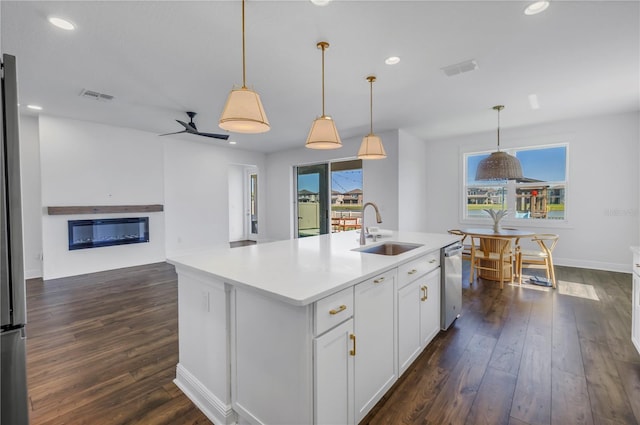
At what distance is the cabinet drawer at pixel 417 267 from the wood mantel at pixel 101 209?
544cm

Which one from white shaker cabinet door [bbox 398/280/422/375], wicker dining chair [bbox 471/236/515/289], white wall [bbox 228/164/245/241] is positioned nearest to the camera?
white shaker cabinet door [bbox 398/280/422/375]

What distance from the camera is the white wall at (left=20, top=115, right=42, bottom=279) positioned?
4.72 meters

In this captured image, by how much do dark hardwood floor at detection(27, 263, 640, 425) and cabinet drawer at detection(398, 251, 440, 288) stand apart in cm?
69

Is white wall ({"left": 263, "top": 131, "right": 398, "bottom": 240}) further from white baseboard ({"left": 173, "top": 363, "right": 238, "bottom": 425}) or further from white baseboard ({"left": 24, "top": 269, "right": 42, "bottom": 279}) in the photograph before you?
white baseboard ({"left": 24, "top": 269, "right": 42, "bottom": 279})

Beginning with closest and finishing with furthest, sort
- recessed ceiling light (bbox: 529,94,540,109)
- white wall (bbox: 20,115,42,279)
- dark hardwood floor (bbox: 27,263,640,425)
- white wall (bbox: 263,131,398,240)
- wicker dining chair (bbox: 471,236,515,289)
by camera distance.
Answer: dark hardwood floor (bbox: 27,263,640,425) < recessed ceiling light (bbox: 529,94,540,109) < wicker dining chair (bbox: 471,236,515,289) < white wall (bbox: 20,115,42,279) < white wall (bbox: 263,131,398,240)

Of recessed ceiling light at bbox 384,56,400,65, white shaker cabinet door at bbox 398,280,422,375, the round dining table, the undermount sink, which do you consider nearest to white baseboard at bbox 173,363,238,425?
white shaker cabinet door at bbox 398,280,422,375

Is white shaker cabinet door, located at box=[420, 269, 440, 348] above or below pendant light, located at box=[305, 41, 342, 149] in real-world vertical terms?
below

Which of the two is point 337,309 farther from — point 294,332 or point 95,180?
point 95,180

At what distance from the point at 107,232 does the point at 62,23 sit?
404cm

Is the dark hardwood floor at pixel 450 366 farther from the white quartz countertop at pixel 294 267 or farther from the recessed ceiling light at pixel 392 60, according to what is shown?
the recessed ceiling light at pixel 392 60

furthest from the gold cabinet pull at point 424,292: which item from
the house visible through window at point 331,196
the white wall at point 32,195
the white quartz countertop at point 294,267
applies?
the white wall at point 32,195

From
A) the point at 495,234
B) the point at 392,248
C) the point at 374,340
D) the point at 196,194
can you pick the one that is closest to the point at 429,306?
the point at 392,248

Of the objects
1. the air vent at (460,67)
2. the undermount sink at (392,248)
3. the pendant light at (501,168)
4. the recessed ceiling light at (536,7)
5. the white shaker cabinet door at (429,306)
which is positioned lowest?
the white shaker cabinet door at (429,306)

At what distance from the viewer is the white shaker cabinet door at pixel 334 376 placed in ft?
4.37
